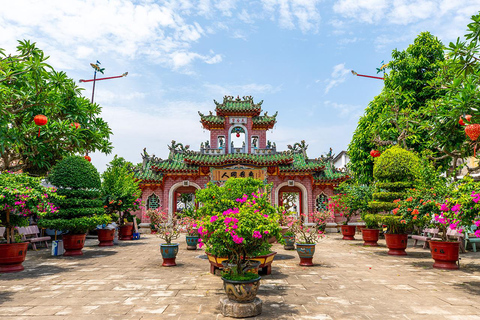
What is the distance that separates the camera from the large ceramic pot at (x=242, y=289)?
13.8 ft

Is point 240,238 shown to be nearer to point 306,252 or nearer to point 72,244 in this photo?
point 306,252

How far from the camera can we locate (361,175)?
17.0 meters

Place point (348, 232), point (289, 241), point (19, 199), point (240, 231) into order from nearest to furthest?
1. point (240, 231)
2. point (19, 199)
3. point (289, 241)
4. point (348, 232)

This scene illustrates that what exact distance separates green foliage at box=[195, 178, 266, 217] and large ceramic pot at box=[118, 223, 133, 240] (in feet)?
34.5

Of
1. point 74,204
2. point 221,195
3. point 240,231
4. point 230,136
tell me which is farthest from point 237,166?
point 240,231

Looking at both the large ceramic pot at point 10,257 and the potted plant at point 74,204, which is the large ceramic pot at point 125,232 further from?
the large ceramic pot at point 10,257

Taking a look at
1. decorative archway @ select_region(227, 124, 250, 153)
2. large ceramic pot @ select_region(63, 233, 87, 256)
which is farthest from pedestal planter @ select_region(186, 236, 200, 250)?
decorative archway @ select_region(227, 124, 250, 153)

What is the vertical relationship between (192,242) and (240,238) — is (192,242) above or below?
below

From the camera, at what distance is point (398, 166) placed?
10094 millimetres

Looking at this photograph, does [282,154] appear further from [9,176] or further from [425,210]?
[9,176]

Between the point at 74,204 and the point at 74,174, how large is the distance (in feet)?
3.39

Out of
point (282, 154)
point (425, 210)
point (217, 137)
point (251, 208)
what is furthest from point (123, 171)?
point (425, 210)

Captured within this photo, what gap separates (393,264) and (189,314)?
6.33 m

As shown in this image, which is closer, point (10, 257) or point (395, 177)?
point (10, 257)
